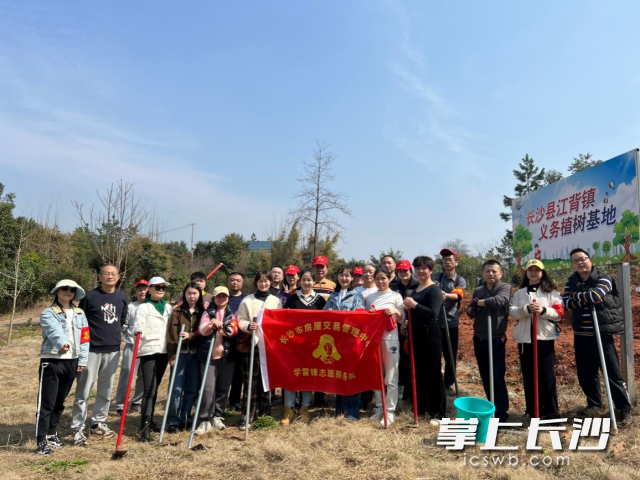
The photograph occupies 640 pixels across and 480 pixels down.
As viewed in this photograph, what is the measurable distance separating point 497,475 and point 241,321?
301cm

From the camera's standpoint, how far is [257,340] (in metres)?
5.19

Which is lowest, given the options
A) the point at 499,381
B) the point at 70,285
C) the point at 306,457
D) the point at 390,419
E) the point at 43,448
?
the point at 43,448

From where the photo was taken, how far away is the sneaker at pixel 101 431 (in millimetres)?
4926

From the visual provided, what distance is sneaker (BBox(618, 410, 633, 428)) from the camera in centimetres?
449

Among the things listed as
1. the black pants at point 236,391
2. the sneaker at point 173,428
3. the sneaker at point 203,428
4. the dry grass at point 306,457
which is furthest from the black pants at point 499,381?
the sneaker at point 173,428

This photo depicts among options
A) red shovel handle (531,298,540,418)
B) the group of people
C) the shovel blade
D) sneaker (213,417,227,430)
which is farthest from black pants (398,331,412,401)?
the shovel blade

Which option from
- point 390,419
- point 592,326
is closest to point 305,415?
point 390,419

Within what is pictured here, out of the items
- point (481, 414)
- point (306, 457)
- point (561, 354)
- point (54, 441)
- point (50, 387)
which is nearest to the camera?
A: point (306, 457)

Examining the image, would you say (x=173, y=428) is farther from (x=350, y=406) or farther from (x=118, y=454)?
(x=350, y=406)

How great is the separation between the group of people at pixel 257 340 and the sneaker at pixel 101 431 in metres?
0.01

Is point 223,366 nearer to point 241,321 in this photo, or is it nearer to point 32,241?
point 241,321

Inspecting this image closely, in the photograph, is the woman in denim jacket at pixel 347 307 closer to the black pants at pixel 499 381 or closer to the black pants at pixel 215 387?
the black pants at pixel 215 387

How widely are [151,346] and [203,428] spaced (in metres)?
1.08

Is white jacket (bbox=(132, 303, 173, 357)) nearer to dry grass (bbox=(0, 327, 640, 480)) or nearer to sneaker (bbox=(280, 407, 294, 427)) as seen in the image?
dry grass (bbox=(0, 327, 640, 480))
